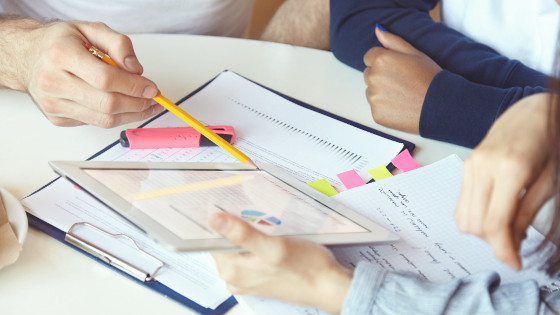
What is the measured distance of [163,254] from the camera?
60cm

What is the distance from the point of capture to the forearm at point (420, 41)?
916mm

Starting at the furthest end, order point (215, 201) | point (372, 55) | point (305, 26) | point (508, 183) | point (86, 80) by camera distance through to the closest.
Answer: point (305, 26) < point (372, 55) < point (86, 80) < point (215, 201) < point (508, 183)

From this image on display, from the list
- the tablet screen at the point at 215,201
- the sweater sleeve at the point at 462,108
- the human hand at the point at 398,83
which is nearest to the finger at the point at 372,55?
the human hand at the point at 398,83

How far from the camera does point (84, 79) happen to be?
69 cm

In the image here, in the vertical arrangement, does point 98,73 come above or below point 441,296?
above

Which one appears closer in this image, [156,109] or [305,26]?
[156,109]

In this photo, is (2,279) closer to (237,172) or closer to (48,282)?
(48,282)

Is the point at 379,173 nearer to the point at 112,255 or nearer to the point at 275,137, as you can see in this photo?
the point at 275,137

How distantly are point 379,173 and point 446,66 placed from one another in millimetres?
325

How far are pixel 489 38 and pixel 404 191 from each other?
0.52 meters

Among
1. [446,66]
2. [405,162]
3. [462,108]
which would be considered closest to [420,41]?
[446,66]

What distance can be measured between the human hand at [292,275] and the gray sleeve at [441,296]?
0.02m

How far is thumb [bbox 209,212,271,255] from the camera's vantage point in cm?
49

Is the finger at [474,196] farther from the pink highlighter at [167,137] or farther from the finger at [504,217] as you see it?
the pink highlighter at [167,137]
